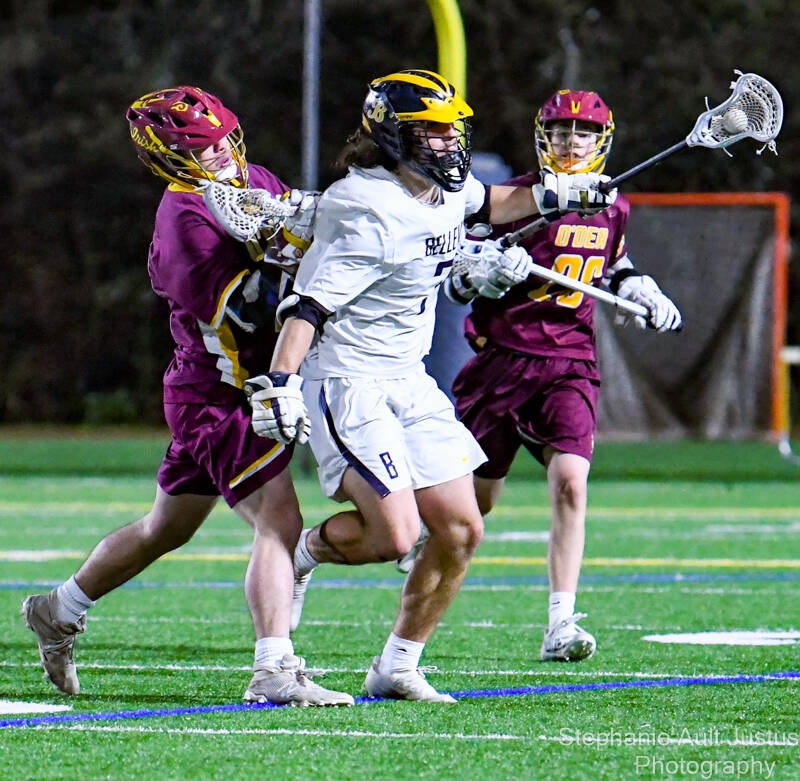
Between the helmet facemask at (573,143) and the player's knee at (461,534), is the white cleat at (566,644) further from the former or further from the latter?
the helmet facemask at (573,143)

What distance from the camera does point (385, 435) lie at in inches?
219

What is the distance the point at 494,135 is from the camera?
29297 millimetres

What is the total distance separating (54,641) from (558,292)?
2.52 m

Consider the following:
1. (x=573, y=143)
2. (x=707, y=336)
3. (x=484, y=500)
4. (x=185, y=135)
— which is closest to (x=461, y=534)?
(x=185, y=135)

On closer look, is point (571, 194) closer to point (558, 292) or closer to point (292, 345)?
point (558, 292)

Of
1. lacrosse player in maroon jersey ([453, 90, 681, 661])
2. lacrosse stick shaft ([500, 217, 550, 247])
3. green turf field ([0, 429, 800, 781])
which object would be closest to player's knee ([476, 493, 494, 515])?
lacrosse player in maroon jersey ([453, 90, 681, 661])

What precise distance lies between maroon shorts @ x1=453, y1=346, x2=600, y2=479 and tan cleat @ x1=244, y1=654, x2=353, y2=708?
198 cm

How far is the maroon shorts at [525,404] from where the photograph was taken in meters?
7.34

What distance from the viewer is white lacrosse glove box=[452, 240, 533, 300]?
6.71 m

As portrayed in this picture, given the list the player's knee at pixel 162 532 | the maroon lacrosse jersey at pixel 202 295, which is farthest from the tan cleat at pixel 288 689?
the maroon lacrosse jersey at pixel 202 295

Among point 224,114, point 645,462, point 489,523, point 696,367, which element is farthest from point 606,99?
point 224,114

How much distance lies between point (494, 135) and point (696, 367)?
28.7 ft

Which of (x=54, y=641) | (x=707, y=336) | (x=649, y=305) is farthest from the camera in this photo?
(x=707, y=336)

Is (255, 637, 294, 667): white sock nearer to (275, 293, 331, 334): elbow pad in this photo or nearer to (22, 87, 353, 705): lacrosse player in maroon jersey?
(22, 87, 353, 705): lacrosse player in maroon jersey
